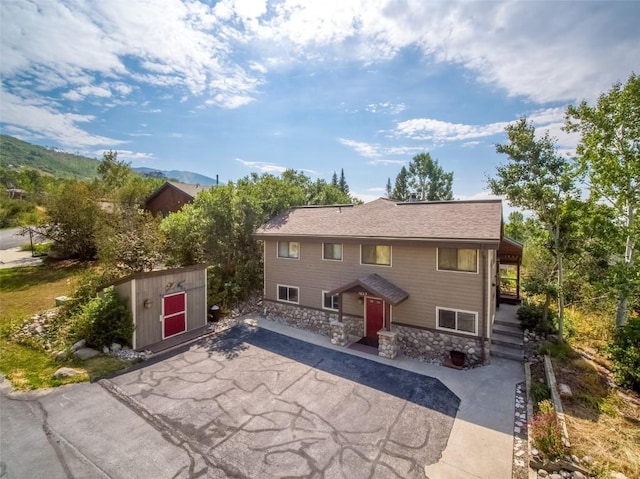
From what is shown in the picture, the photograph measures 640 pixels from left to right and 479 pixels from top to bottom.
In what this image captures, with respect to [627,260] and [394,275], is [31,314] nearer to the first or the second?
[394,275]

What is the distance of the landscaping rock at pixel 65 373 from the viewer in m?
8.98

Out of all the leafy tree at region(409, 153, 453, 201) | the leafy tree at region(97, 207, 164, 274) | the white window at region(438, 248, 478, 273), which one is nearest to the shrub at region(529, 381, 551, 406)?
→ the white window at region(438, 248, 478, 273)

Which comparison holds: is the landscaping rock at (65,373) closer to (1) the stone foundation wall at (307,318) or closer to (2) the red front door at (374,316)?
(1) the stone foundation wall at (307,318)

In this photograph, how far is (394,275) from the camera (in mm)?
11961

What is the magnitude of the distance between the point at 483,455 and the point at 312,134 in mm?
21532

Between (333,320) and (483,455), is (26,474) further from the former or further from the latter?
(333,320)

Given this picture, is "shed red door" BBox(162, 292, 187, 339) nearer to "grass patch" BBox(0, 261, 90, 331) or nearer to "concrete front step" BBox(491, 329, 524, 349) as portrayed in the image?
"grass patch" BBox(0, 261, 90, 331)

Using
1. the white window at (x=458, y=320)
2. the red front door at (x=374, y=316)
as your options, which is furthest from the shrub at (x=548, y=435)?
the red front door at (x=374, y=316)

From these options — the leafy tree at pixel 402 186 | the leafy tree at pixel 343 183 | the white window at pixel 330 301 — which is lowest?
the white window at pixel 330 301

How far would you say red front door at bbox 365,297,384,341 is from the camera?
40.5 feet

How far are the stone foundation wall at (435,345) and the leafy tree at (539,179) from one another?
13.2 ft

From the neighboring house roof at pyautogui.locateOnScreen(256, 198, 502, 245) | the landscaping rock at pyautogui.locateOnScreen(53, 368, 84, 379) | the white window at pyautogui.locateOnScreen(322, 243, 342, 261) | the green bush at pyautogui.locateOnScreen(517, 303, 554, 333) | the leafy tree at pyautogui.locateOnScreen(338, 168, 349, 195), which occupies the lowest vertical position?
the landscaping rock at pyautogui.locateOnScreen(53, 368, 84, 379)

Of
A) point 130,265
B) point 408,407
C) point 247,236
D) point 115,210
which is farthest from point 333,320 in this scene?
point 115,210

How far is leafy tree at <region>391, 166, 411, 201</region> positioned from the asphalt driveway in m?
43.0
